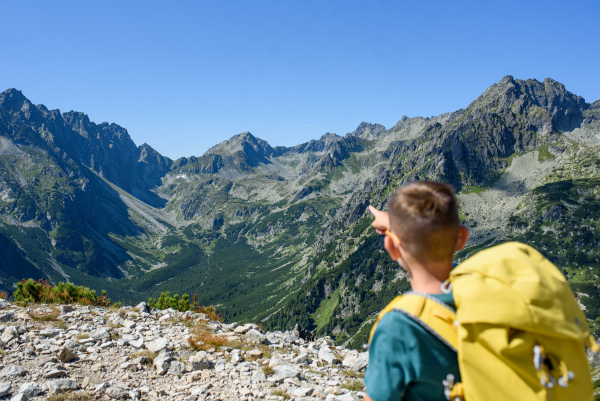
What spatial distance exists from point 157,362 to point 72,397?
2402mm

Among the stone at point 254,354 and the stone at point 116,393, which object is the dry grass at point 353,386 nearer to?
the stone at point 254,354

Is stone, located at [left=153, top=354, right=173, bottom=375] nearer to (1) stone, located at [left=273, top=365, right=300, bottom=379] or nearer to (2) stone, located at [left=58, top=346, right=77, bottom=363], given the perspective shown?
(2) stone, located at [left=58, top=346, right=77, bottom=363]

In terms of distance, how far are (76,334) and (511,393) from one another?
14842 millimetres

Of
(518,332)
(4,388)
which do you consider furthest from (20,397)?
(518,332)

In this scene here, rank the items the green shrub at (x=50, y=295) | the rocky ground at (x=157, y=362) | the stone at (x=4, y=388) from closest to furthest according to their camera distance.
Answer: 1. the stone at (x=4, y=388)
2. the rocky ground at (x=157, y=362)
3. the green shrub at (x=50, y=295)

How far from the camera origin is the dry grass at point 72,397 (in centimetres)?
791

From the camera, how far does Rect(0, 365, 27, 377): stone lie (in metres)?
8.80

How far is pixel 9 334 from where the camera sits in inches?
436

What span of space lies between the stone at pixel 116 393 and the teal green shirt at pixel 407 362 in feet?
26.8

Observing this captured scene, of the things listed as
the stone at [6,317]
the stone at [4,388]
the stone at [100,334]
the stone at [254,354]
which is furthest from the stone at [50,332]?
the stone at [254,354]

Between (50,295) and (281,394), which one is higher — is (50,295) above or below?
above

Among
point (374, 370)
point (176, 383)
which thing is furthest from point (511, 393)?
point (176, 383)

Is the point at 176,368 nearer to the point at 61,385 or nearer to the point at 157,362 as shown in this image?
the point at 157,362

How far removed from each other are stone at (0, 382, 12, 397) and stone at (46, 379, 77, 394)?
2.76 feet
